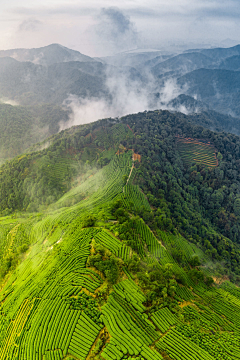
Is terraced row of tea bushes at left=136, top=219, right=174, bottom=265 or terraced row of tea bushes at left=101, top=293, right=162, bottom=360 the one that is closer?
terraced row of tea bushes at left=101, top=293, right=162, bottom=360

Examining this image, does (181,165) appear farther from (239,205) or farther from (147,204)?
(147,204)

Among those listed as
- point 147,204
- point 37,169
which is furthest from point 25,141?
point 147,204

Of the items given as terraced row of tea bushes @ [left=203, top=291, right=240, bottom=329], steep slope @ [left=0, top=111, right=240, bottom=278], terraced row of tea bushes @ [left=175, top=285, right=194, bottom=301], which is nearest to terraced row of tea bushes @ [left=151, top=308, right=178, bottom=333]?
terraced row of tea bushes @ [left=175, top=285, right=194, bottom=301]

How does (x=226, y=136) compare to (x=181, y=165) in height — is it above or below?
above

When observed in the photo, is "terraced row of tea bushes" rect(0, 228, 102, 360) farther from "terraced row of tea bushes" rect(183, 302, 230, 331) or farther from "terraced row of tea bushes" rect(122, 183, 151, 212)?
"terraced row of tea bushes" rect(122, 183, 151, 212)

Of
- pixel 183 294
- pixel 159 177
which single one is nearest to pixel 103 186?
pixel 159 177

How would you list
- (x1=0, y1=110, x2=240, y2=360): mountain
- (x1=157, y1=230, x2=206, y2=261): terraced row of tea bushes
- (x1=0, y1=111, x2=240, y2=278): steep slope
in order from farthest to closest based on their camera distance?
(x1=0, y1=111, x2=240, y2=278): steep slope < (x1=157, y1=230, x2=206, y2=261): terraced row of tea bushes < (x1=0, y1=110, x2=240, y2=360): mountain

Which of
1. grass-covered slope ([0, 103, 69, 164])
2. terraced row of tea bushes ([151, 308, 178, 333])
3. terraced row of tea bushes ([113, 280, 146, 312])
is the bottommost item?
grass-covered slope ([0, 103, 69, 164])
